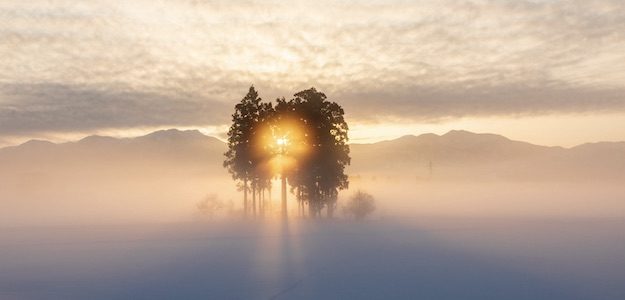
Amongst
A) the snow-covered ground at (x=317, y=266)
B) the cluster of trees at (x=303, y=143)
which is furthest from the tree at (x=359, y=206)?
the snow-covered ground at (x=317, y=266)

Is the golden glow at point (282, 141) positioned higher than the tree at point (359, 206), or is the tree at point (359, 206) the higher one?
the golden glow at point (282, 141)

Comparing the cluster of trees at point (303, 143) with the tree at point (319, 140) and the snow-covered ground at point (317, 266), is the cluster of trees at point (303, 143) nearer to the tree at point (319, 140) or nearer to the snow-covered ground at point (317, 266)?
the tree at point (319, 140)

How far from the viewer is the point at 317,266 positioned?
33.9m

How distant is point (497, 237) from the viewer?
53.0 metres

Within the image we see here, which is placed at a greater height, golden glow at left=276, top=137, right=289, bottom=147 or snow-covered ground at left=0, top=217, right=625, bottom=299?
golden glow at left=276, top=137, right=289, bottom=147

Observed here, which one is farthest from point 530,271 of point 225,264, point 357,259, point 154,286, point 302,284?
point 154,286

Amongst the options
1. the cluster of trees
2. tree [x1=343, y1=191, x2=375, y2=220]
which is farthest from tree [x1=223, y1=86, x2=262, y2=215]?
tree [x1=343, y1=191, x2=375, y2=220]

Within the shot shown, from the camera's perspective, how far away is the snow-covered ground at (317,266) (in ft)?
86.8

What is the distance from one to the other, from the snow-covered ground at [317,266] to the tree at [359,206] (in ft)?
66.9

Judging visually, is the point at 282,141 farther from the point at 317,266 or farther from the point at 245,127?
the point at 317,266

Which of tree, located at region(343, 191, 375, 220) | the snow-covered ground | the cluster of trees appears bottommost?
the snow-covered ground

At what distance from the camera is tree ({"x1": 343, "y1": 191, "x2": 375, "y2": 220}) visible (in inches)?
3017

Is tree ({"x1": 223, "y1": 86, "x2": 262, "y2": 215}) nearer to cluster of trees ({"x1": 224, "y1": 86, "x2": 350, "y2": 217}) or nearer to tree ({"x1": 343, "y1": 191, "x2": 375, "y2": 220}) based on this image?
cluster of trees ({"x1": 224, "y1": 86, "x2": 350, "y2": 217})

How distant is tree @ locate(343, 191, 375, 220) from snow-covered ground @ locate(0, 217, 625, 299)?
2038 centimetres
